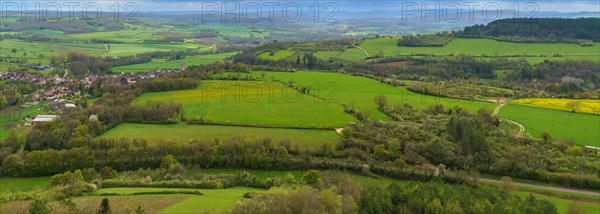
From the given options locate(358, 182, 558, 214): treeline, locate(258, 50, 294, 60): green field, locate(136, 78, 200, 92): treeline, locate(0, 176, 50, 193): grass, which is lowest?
locate(0, 176, 50, 193): grass

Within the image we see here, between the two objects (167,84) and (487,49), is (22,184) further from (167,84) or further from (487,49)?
(487,49)

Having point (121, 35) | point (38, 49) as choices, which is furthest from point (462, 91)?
point (121, 35)

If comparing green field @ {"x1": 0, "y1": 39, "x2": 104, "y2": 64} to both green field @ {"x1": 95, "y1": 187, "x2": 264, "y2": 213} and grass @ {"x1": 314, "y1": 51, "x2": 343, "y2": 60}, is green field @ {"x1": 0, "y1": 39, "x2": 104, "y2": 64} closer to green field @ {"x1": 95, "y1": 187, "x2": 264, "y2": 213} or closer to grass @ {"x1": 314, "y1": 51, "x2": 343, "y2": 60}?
grass @ {"x1": 314, "y1": 51, "x2": 343, "y2": 60}

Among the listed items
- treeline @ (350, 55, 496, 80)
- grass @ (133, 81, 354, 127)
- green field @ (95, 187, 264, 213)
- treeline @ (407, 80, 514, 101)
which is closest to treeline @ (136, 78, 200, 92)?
grass @ (133, 81, 354, 127)

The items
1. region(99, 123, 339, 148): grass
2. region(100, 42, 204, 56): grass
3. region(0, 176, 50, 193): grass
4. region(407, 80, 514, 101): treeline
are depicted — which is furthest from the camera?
region(100, 42, 204, 56): grass

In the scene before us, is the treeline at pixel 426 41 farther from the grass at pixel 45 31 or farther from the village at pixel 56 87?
the grass at pixel 45 31

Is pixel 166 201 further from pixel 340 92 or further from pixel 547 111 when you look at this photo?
pixel 547 111
